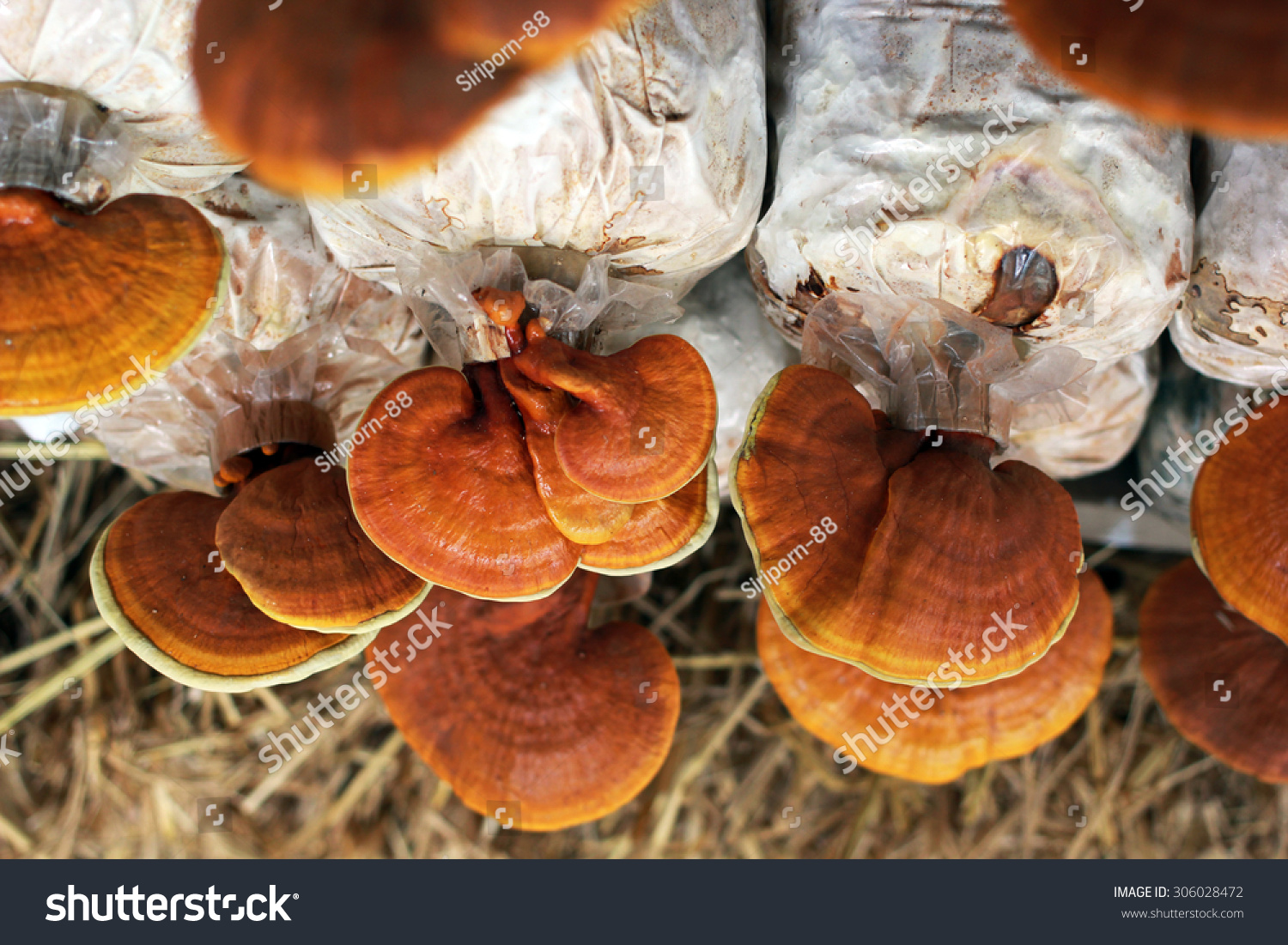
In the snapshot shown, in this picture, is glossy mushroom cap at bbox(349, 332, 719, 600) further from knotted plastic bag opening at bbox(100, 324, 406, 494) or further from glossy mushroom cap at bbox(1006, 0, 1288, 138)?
glossy mushroom cap at bbox(1006, 0, 1288, 138)

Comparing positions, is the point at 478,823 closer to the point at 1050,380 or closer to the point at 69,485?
the point at 69,485

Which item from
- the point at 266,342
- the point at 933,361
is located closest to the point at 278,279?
the point at 266,342

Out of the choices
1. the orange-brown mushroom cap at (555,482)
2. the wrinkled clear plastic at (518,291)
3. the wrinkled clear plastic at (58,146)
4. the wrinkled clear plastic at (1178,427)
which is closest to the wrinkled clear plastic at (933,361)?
the wrinkled clear plastic at (518,291)

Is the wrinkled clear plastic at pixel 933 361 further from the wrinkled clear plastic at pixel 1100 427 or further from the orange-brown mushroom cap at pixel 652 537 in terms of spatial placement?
the orange-brown mushroom cap at pixel 652 537

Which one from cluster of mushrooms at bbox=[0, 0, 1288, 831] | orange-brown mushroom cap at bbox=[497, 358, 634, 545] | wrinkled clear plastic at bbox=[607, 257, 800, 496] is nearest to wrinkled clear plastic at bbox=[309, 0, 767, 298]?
cluster of mushrooms at bbox=[0, 0, 1288, 831]

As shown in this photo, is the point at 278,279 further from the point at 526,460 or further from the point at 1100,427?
the point at 1100,427
